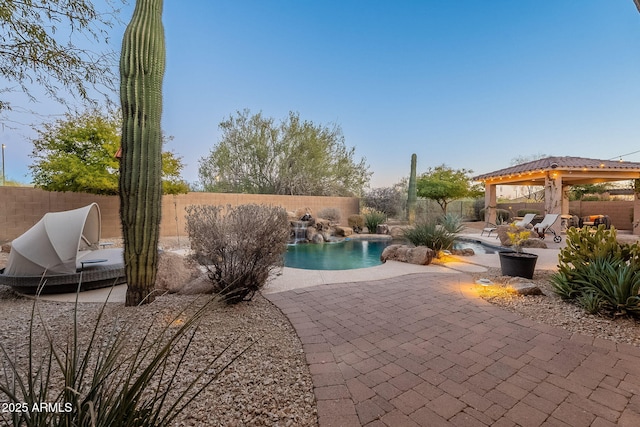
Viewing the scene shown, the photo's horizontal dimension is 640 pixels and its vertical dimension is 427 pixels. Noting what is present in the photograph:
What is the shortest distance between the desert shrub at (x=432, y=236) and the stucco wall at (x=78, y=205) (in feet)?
14.0

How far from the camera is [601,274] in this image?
3.38 meters

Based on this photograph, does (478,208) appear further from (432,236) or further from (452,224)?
(432,236)

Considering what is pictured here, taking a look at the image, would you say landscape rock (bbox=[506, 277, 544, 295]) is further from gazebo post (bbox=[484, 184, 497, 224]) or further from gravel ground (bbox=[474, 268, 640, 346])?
gazebo post (bbox=[484, 184, 497, 224])

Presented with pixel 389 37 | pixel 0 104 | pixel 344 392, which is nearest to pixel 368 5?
pixel 389 37

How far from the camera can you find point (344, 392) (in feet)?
6.33

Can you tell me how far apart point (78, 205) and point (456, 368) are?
12724 millimetres

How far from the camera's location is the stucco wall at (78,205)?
885 centimetres

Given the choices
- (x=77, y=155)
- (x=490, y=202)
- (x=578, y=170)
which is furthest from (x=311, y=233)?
(x=578, y=170)

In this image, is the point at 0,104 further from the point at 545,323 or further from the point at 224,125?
the point at 224,125

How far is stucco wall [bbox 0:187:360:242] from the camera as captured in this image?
8.85 metres

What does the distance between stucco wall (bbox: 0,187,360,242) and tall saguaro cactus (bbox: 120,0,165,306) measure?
4297 millimetres

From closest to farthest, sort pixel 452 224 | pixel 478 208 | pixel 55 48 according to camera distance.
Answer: pixel 55 48 → pixel 452 224 → pixel 478 208

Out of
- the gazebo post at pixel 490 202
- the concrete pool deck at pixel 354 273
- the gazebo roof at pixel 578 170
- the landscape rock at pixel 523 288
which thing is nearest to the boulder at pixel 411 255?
the concrete pool deck at pixel 354 273

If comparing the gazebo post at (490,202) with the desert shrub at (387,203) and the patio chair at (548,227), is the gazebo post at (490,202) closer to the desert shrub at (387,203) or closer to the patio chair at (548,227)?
the patio chair at (548,227)
